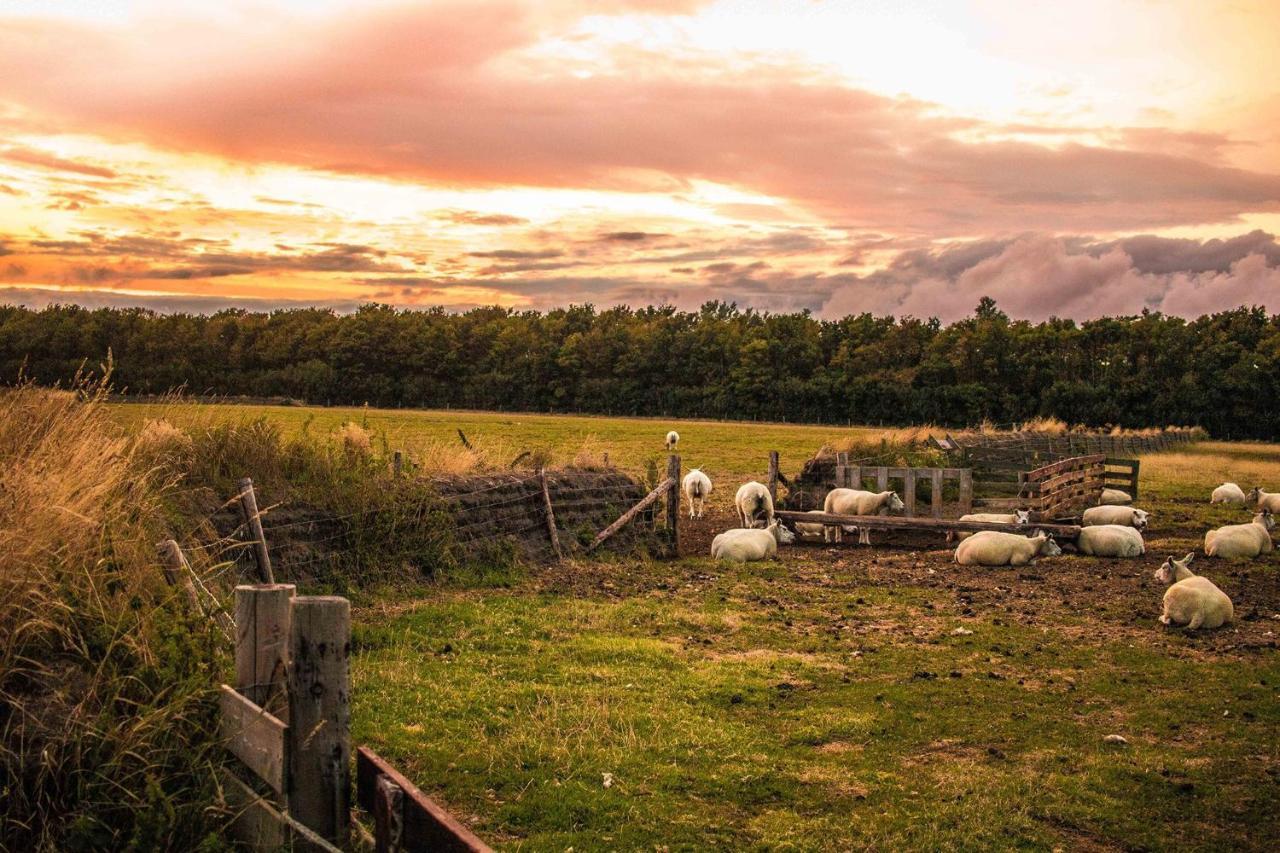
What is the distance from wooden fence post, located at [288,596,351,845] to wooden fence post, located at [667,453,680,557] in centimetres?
1395

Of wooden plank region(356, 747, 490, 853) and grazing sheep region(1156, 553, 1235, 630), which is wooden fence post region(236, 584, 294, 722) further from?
grazing sheep region(1156, 553, 1235, 630)

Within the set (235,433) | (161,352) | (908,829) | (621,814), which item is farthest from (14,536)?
(161,352)

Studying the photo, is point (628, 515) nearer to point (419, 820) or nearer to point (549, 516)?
point (549, 516)

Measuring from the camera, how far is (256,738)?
168 inches

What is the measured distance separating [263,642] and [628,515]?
13.0 m

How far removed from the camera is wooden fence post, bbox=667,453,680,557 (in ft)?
59.7

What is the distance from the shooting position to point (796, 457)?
45250 mm

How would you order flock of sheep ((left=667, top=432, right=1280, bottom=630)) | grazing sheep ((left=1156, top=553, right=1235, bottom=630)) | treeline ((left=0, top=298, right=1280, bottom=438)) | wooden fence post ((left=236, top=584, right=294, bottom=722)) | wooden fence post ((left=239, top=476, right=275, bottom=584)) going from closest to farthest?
1. wooden fence post ((left=236, top=584, right=294, bottom=722))
2. wooden fence post ((left=239, top=476, right=275, bottom=584))
3. grazing sheep ((left=1156, top=553, right=1235, bottom=630))
4. flock of sheep ((left=667, top=432, right=1280, bottom=630))
5. treeline ((left=0, top=298, right=1280, bottom=438))

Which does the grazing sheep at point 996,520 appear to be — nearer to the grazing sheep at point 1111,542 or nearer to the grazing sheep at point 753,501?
the grazing sheep at point 1111,542

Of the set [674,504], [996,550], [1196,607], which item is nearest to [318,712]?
[1196,607]

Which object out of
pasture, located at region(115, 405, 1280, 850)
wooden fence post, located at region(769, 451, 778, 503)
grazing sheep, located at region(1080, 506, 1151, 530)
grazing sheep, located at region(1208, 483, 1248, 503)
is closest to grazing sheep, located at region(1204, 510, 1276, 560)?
pasture, located at region(115, 405, 1280, 850)

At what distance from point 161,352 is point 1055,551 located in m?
156

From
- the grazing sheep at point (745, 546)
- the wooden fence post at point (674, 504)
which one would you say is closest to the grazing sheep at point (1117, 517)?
the grazing sheep at point (745, 546)

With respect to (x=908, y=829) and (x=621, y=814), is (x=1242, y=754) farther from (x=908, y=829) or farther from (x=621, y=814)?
(x=621, y=814)
